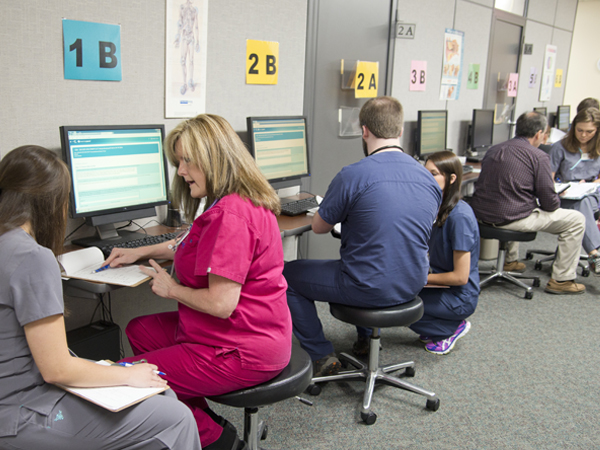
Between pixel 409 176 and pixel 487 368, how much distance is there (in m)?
1.11

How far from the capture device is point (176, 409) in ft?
4.02

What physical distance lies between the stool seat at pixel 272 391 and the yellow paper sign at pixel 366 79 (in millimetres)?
2210

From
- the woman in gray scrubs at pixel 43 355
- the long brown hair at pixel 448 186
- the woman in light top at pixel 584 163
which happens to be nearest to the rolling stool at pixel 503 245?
the woman in light top at pixel 584 163

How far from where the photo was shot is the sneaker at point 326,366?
7.47ft

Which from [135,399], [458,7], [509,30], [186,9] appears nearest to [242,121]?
[186,9]

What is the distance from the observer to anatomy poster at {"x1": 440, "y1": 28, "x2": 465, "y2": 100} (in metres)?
4.17

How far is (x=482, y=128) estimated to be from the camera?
4.66m

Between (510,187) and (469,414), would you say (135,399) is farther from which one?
(510,187)

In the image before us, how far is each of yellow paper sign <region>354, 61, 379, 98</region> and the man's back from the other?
1416mm

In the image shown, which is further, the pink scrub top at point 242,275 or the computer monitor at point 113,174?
the computer monitor at point 113,174

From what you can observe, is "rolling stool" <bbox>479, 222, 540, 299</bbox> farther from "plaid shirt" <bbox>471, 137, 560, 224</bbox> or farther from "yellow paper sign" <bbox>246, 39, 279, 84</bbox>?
"yellow paper sign" <bbox>246, 39, 279, 84</bbox>

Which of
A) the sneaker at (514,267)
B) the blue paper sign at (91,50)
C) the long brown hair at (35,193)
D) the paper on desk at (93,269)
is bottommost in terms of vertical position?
the sneaker at (514,267)

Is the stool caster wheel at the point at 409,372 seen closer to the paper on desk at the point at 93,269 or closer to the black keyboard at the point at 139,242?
the black keyboard at the point at 139,242

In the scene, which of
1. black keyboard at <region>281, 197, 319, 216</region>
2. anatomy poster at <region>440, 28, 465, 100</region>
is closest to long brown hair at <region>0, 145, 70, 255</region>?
black keyboard at <region>281, 197, 319, 216</region>
